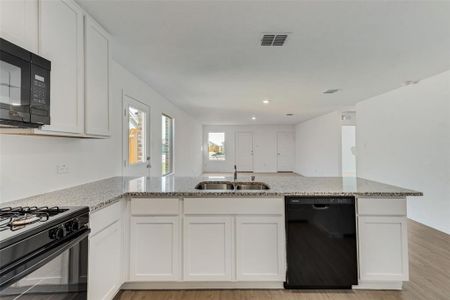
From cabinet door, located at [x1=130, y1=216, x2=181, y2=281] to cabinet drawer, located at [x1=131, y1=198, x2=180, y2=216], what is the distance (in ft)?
0.18

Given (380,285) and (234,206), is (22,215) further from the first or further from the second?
(380,285)

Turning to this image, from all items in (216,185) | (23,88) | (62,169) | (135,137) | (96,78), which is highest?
(96,78)

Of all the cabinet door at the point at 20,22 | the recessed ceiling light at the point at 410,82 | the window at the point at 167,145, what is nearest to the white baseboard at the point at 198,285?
the cabinet door at the point at 20,22

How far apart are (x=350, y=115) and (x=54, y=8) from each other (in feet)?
25.4

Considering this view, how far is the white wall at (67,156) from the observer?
1714 mm

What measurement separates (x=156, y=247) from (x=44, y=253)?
3.75 feet

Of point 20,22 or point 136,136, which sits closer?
point 20,22

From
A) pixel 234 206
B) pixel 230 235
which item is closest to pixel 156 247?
pixel 230 235

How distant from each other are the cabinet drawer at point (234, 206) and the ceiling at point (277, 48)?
154 cm

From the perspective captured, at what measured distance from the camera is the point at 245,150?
39.4 ft

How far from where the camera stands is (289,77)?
3.81m

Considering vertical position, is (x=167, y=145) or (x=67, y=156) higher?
(x=167, y=145)

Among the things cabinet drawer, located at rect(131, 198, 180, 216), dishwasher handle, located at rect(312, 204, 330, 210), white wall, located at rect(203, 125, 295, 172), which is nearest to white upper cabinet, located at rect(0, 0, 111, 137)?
cabinet drawer, located at rect(131, 198, 180, 216)

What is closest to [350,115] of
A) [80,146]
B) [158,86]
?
[158,86]
